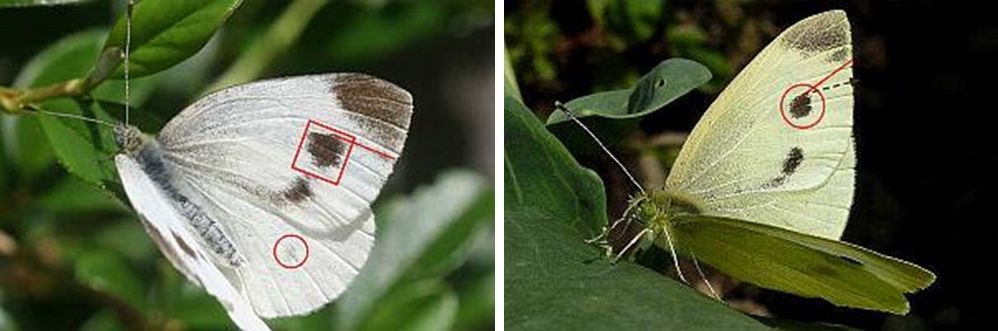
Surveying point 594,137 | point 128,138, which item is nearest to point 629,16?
point 594,137

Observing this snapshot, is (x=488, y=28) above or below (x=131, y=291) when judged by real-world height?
above

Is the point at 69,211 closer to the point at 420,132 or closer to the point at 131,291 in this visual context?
the point at 131,291

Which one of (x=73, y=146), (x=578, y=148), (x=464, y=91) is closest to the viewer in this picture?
(x=73, y=146)

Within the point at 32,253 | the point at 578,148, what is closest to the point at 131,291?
the point at 32,253

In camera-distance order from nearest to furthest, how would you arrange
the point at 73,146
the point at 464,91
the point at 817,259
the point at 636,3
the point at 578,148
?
1. the point at 73,146
2. the point at 817,259
3. the point at 578,148
4. the point at 636,3
5. the point at 464,91

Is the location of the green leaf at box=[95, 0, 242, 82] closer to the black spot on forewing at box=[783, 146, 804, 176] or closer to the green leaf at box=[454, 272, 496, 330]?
the green leaf at box=[454, 272, 496, 330]
